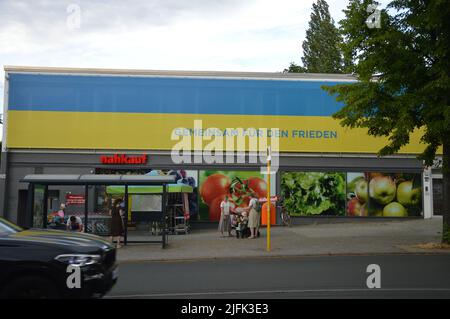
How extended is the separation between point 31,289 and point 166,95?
2089 cm

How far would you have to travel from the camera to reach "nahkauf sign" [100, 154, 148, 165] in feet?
86.7

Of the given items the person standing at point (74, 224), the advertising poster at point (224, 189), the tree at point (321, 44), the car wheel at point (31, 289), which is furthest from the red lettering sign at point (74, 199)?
the tree at point (321, 44)

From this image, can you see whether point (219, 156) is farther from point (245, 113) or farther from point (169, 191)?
point (169, 191)

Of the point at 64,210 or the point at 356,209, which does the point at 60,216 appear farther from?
the point at 356,209

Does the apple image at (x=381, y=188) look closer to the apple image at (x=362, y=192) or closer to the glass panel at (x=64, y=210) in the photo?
the apple image at (x=362, y=192)

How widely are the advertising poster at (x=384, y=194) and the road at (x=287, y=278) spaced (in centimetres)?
1212

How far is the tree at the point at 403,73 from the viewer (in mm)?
15242

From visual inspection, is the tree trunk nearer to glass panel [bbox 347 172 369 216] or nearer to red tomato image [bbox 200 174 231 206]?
glass panel [bbox 347 172 369 216]

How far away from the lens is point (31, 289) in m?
6.53

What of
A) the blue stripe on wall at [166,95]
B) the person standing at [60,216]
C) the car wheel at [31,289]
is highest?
the blue stripe on wall at [166,95]

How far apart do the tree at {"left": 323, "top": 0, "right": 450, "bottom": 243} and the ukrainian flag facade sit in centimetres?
982

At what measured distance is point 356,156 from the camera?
27.1 m

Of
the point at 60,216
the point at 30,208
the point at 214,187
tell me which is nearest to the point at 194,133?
the point at 214,187
